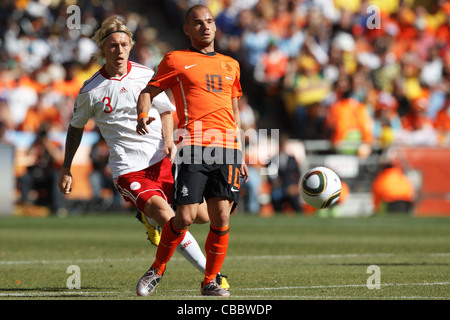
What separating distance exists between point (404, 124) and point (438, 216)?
3072mm

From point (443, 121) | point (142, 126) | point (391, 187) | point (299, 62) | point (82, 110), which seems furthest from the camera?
point (299, 62)

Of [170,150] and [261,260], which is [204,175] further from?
[261,260]

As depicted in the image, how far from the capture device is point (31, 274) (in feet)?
30.9

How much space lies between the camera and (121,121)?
27.6 ft

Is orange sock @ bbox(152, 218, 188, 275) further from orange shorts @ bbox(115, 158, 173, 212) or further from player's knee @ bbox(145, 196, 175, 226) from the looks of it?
orange shorts @ bbox(115, 158, 173, 212)

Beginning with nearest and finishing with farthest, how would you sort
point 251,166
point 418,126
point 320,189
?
point 320,189, point 251,166, point 418,126

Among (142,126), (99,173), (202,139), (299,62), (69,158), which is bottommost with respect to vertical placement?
(99,173)

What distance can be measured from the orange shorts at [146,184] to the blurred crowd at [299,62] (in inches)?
470

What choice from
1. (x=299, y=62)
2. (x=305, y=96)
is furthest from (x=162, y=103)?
(x=299, y=62)

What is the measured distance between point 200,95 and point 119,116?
1.21 metres

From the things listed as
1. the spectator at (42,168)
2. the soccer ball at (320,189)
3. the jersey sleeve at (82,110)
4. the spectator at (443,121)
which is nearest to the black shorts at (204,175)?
the jersey sleeve at (82,110)

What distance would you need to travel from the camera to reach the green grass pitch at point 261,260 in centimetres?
778

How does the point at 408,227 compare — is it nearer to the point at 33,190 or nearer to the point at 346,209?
the point at 346,209
